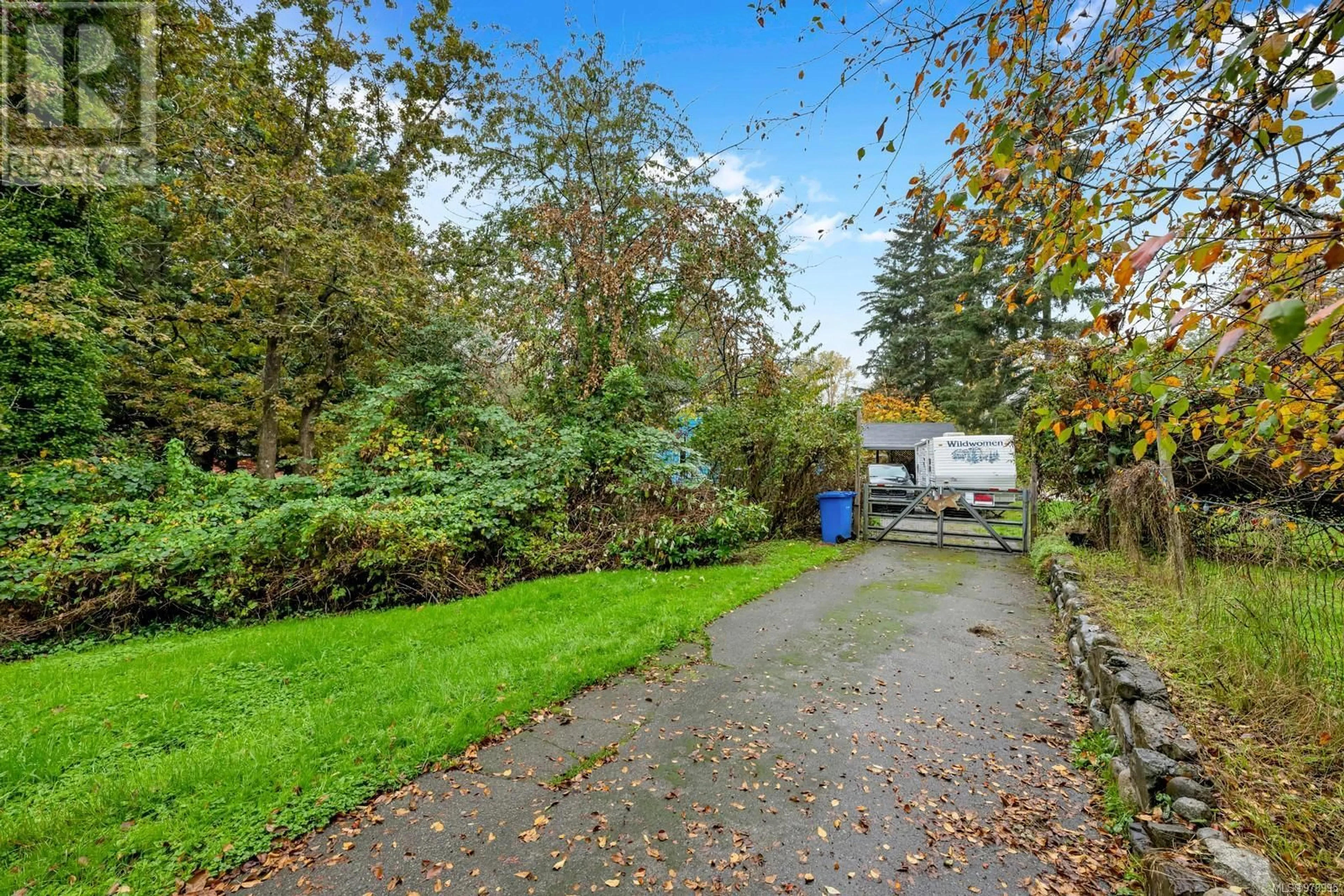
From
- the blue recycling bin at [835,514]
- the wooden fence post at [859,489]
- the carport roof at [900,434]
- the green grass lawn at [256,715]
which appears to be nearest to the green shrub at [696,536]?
the green grass lawn at [256,715]

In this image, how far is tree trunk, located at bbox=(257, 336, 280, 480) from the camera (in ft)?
35.0

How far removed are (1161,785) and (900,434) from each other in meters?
20.0

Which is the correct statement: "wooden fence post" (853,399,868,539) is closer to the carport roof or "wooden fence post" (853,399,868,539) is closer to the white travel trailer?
the white travel trailer

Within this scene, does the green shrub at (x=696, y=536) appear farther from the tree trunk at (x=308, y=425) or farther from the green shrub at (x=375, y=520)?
the tree trunk at (x=308, y=425)

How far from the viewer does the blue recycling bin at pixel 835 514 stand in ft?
29.2

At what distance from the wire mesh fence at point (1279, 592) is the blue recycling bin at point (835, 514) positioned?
5194 millimetres

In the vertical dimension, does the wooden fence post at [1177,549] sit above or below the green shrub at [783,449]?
below

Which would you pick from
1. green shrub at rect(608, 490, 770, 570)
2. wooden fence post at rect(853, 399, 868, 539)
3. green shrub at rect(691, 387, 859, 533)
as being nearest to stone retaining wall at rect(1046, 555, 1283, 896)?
green shrub at rect(608, 490, 770, 570)

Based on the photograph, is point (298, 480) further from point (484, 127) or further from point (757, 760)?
point (484, 127)

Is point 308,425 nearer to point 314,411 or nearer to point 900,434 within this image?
point 314,411

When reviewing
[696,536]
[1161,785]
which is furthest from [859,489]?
[1161,785]

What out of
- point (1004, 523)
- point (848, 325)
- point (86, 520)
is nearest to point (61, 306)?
point (86, 520)

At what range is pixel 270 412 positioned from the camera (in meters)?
11.1

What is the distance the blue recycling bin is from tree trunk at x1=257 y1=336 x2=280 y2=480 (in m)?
10.8
